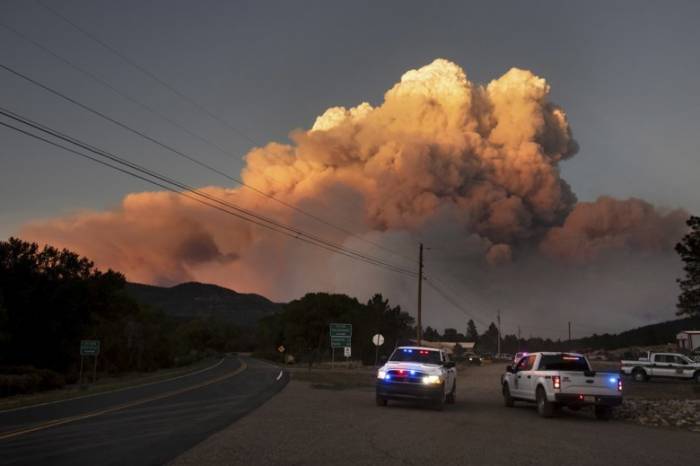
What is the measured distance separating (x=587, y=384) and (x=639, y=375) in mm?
26308

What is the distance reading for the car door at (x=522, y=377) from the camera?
1950 cm

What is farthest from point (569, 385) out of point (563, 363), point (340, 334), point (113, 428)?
point (340, 334)

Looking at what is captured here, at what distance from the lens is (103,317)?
59.2 metres

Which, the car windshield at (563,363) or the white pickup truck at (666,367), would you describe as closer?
the car windshield at (563,363)

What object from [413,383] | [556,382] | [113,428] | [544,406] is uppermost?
[556,382]

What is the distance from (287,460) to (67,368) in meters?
48.3

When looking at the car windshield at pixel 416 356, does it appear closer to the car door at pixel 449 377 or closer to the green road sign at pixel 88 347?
the car door at pixel 449 377

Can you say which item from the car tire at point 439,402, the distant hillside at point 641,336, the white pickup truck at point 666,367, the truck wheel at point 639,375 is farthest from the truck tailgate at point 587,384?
the distant hillside at point 641,336

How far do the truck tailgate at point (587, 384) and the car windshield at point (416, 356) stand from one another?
4.33m

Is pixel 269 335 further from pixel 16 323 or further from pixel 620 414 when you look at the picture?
pixel 620 414

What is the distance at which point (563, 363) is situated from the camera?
61.8 feet

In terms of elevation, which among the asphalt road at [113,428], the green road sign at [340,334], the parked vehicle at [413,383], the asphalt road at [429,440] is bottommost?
the asphalt road at [113,428]

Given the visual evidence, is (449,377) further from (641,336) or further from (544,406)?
(641,336)

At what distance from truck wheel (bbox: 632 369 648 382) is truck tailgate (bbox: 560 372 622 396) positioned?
25.5m
